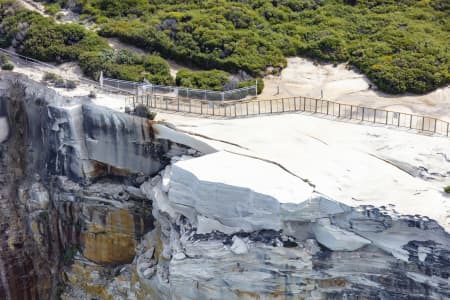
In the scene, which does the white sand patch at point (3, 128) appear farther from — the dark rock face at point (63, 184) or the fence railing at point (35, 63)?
the fence railing at point (35, 63)

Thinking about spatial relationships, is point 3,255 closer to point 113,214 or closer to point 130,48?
point 113,214

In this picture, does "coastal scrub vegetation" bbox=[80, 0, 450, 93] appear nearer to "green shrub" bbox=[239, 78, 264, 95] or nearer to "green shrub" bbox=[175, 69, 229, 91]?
"green shrub" bbox=[175, 69, 229, 91]

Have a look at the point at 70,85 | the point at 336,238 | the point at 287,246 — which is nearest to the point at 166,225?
the point at 287,246

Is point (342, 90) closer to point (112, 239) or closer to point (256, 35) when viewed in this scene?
point (256, 35)

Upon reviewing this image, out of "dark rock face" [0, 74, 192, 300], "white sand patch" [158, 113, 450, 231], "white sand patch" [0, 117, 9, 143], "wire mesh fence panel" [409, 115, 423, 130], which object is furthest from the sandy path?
"white sand patch" [0, 117, 9, 143]

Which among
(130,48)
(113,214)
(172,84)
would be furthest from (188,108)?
(130,48)
